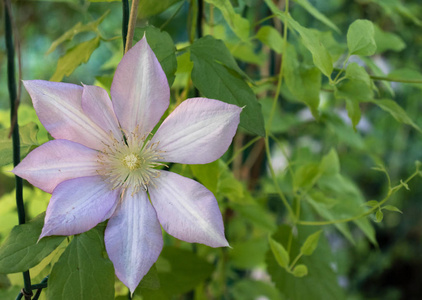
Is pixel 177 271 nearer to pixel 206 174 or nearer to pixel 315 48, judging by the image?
pixel 206 174

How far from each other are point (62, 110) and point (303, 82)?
285 millimetres

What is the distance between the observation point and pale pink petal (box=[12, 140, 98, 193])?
0.38 m

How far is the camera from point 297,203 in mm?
692

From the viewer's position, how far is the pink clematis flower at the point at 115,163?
39 cm

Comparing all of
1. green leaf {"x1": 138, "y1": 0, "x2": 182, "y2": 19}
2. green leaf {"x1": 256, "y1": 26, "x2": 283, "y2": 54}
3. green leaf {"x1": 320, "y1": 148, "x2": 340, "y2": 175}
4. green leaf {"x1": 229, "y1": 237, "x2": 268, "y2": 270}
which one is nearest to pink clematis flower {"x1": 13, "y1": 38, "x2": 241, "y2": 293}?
green leaf {"x1": 138, "y1": 0, "x2": 182, "y2": 19}

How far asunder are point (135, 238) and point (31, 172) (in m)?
0.10

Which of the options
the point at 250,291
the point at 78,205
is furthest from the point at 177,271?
the point at 250,291

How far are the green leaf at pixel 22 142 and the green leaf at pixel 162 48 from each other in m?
0.14

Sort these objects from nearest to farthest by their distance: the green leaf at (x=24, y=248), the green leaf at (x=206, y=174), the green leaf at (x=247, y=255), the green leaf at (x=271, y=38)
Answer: the green leaf at (x=24, y=248), the green leaf at (x=206, y=174), the green leaf at (x=271, y=38), the green leaf at (x=247, y=255)

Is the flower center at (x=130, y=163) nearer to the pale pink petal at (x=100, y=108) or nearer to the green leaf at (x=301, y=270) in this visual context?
the pale pink petal at (x=100, y=108)

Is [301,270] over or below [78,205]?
below

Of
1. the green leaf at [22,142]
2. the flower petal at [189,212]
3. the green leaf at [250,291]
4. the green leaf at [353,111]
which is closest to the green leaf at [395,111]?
the green leaf at [353,111]

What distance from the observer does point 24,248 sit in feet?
1.25

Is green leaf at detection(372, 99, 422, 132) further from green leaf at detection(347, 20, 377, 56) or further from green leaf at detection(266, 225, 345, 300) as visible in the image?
green leaf at detection(266, 225, 345, 300)
